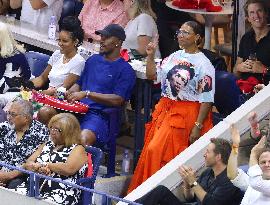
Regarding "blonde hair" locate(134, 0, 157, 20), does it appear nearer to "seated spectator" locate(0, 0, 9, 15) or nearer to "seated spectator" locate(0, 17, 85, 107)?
"seated spectator" locate(0, 17, 85, 107)

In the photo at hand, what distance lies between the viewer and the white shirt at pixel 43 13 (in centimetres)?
1362

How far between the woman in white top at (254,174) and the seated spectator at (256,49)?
4.55 ft

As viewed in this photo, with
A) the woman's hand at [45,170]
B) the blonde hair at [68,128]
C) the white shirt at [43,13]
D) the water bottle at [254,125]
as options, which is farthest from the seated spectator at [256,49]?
the white shirt at [43,13]

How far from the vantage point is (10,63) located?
40.1ft

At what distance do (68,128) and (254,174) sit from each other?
1.86m

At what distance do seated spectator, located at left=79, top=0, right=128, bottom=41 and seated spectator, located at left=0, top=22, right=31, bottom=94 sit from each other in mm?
971

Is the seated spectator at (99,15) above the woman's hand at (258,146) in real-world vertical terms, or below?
above

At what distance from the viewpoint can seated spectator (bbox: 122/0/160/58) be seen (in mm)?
12500

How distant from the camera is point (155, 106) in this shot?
1155 cm

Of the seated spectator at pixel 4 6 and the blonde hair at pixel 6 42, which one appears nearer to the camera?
the blonde hair at pixel 6 42

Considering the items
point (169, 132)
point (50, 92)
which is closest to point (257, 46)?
point (169, 132)

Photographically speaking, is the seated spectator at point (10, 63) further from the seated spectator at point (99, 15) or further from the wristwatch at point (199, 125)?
the wristwatch at point (199, 125)

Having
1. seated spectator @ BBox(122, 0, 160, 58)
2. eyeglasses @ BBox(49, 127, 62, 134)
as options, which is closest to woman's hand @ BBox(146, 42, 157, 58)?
seated spectator @ BBox(122, 0, 160, 58)

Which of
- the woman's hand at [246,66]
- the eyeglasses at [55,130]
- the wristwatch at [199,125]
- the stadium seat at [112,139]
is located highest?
the woman's hand at [246,66]
